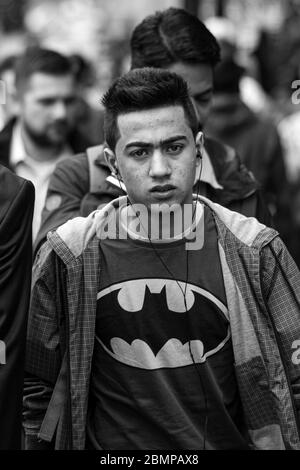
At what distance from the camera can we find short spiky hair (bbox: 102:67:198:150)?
3.72 m

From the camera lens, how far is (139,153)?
12.1 feet

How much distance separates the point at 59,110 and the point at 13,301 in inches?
112

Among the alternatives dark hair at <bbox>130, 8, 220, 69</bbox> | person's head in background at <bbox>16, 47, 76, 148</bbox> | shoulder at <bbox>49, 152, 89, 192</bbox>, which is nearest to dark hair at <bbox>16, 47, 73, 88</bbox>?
person's head in background at <bbox>16, 47, 76, 148</bbox>

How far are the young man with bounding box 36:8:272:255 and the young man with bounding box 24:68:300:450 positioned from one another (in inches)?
14.5

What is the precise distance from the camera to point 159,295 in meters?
3.66

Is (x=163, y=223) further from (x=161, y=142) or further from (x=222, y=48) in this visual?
(x=222, y=48)

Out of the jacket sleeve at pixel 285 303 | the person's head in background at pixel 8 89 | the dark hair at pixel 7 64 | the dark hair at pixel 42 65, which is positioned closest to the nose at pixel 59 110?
the dark hair at pixel 42 65

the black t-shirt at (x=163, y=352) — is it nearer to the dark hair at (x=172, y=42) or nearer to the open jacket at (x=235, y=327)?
the open jacket at (x=235, y=327)

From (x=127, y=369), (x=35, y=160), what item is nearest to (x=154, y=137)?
(x=127, y=369)

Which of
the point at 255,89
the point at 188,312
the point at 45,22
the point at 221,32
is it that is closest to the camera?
the point at 188,312

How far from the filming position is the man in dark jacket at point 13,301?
3.44m

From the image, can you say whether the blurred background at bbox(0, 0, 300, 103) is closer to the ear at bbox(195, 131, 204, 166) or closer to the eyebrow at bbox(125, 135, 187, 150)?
the ear at bbox(195, 131, 204, 166)

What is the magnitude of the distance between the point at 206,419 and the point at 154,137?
988mm

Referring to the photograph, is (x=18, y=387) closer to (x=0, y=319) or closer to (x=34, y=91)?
A: (x=0, y=319)
